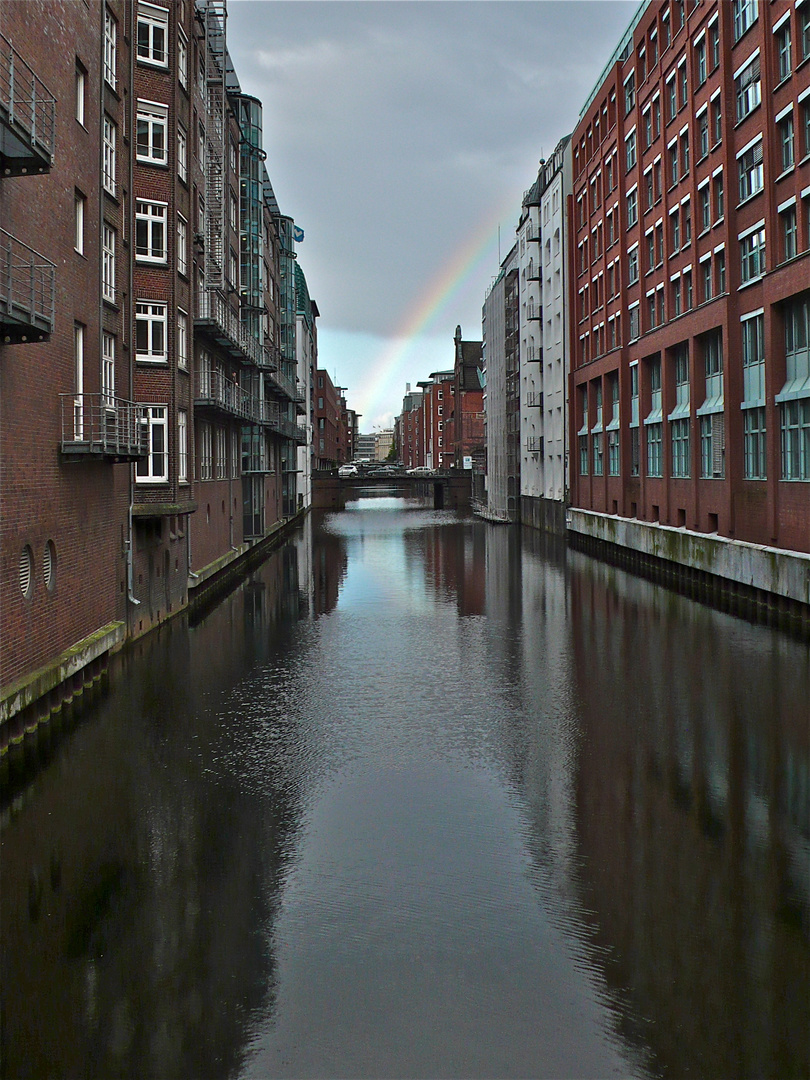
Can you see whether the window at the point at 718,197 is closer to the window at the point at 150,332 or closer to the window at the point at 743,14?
the window at the point at 743,14

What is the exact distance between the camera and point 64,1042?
7562mm

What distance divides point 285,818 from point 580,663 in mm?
11229

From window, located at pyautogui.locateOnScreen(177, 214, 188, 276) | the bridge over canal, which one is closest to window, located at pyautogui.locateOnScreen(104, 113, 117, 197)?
window, located at pyautogui.locateOnScreen(177, 214, 188, 276)

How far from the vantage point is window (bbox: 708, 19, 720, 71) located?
1452 inches

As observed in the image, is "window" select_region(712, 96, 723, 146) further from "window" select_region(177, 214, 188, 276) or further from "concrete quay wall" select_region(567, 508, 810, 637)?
"window" select_region(177, 214, 188, 276)

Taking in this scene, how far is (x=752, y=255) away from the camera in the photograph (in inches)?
1344

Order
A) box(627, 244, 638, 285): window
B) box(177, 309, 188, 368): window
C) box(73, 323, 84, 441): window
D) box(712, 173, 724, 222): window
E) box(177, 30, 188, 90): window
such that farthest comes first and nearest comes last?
box(627, 244, 638, 285): window → box(712, 173, 724, 222): window → box(177, 30, 188, 90): window → box(177, 309, 188, 368): window → box(73, 323, 84, 441): window

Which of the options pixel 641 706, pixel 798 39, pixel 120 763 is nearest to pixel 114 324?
pixel 120 763

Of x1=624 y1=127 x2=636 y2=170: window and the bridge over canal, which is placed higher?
x1=624 y1=127 x2=636 y2=170: window

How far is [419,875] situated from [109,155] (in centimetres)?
1926

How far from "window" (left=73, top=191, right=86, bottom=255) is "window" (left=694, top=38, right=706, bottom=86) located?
91.0 ft

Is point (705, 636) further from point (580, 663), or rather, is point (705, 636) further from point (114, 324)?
point (114, 324)

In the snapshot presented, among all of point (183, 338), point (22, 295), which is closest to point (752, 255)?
point (183, 338)

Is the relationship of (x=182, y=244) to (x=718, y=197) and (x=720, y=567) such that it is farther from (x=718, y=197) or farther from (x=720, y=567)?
(x=720, y=567)
